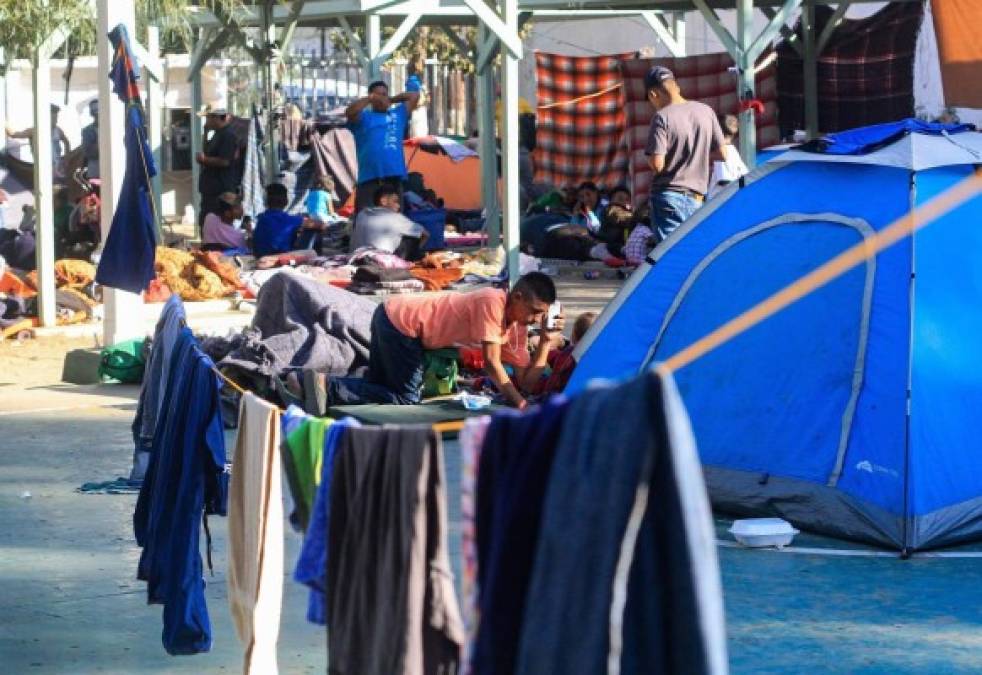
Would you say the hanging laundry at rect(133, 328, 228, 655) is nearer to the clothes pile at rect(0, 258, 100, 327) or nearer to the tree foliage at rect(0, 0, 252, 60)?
the clothes pile at rect(0, 258, 100, 327)

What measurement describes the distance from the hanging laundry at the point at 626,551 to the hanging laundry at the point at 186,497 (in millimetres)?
2439

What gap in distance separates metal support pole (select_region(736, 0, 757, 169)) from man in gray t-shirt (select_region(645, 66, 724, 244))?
3.72m

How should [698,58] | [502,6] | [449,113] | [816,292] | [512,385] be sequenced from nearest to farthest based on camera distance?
[816,292] → [512,385] → [502,6] → [698,58] → [449,113]

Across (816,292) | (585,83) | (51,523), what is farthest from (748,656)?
(585,83)

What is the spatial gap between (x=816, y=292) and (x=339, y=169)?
15569 millimetres

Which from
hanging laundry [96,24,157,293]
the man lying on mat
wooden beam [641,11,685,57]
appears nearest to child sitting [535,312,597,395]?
the man lying on mat

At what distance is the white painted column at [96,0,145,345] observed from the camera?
39.3 ft

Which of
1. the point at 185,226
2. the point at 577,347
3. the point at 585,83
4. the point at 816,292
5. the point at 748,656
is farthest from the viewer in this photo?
the point at 185,226

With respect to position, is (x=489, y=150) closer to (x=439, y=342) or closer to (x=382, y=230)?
(x=382, y=230)

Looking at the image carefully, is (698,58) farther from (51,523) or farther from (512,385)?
(51,523)

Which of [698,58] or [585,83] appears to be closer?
[698,58]

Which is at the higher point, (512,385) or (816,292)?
(816,292)

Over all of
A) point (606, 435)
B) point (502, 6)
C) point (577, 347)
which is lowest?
point (577, 347)

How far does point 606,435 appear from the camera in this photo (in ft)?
10.7
